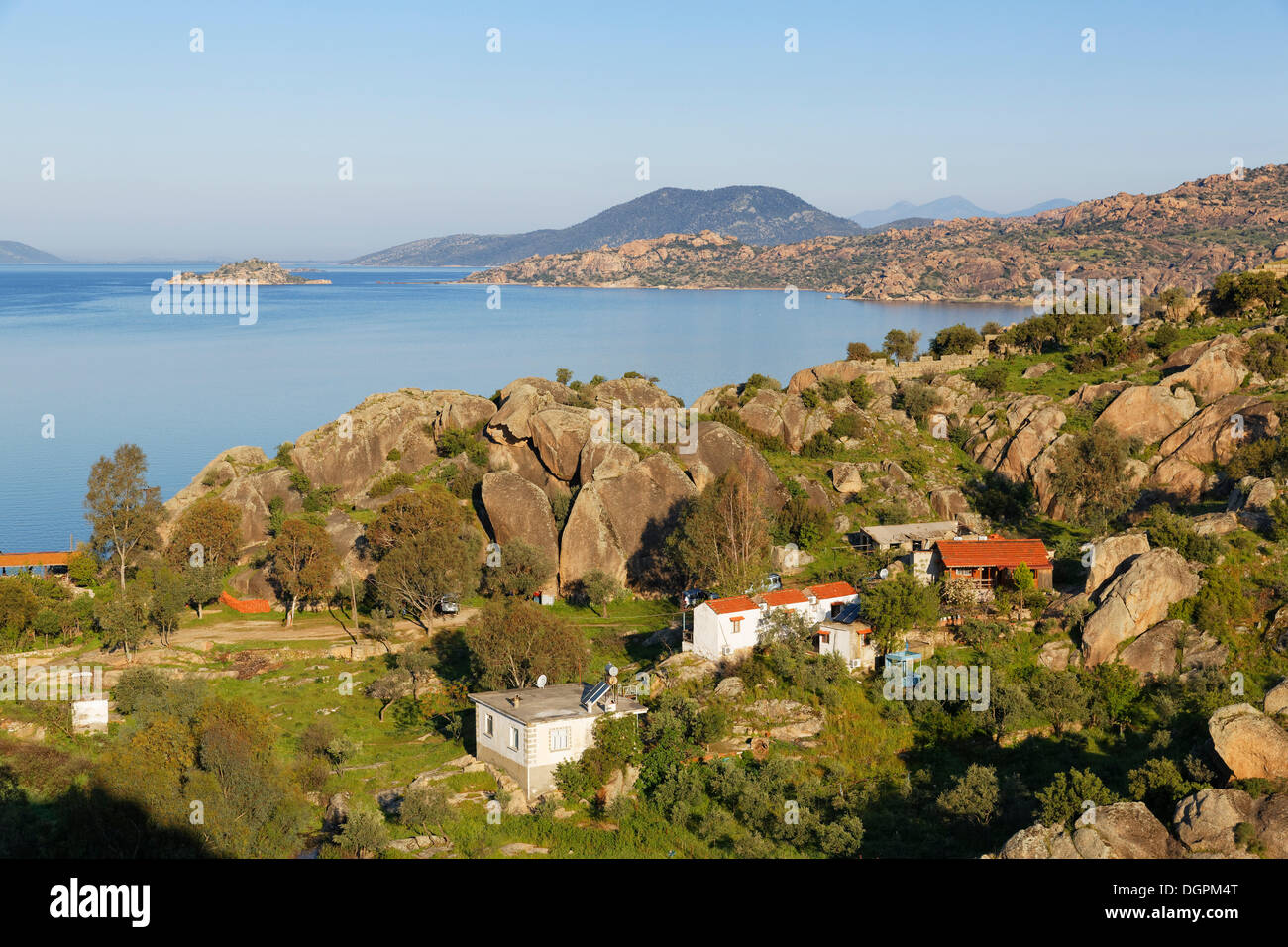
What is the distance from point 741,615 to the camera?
31312 mm

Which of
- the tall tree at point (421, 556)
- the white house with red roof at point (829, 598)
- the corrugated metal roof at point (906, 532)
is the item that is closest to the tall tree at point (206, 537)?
the tall tree at point (421, 556)

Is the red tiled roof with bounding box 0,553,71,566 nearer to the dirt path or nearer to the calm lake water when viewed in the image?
the dirt path

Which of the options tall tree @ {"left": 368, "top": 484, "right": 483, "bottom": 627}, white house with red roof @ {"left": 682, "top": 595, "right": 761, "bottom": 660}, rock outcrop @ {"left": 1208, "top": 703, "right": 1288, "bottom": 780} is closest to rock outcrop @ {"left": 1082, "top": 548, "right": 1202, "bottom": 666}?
rock outcrop @ {"left": 1208, "top": 703, "right": 1288, "bottom": 780}

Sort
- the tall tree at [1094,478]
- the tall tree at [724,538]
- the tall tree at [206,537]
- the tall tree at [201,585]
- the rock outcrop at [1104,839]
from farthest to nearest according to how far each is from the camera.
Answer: the tall tree at [1094,478] → the tall tree at [206,537] → the tall tree at [201,585] → the tall tree at [724,538] → the rock outcrop at [1104,839]

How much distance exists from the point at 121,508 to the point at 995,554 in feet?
113

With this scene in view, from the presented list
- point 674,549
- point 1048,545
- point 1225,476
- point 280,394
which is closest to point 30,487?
point 280,394

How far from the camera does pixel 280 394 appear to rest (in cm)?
10156

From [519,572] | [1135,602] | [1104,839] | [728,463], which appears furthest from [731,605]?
[728,463]

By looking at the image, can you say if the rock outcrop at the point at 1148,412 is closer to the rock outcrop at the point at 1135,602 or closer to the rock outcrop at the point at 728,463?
the rock outcrop at the point at 728,463

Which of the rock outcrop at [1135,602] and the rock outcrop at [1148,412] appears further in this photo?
the rock outcrop at [1148,412]

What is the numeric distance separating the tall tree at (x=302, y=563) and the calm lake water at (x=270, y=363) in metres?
26.0

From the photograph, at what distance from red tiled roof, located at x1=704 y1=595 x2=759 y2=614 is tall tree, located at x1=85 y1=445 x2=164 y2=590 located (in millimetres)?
25106

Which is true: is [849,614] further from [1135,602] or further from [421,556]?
[421,556]

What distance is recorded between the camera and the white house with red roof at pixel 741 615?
3119cm
